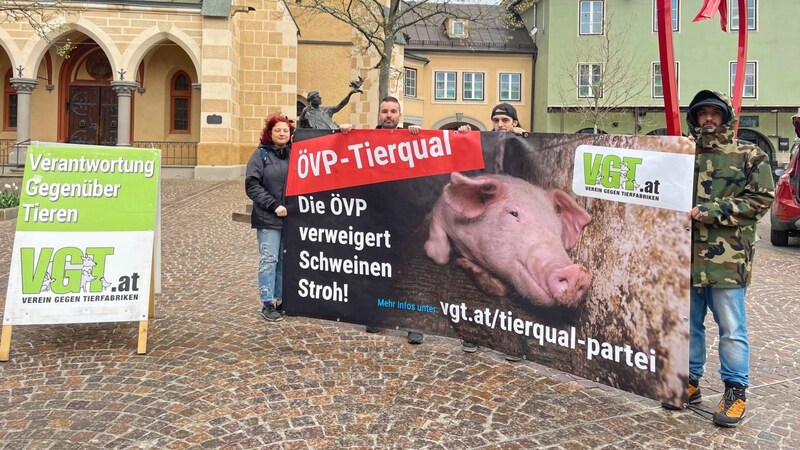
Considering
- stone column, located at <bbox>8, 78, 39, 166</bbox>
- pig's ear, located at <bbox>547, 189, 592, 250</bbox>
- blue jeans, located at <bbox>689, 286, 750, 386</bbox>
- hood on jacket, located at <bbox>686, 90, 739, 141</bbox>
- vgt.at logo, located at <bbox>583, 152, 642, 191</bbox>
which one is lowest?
blue jeans, located at <bbox>689, 286, 750, 386</bbox>

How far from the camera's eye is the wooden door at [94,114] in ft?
75.9

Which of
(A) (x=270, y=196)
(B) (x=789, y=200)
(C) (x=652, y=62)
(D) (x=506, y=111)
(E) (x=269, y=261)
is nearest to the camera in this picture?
(D) (x=506, y=111)

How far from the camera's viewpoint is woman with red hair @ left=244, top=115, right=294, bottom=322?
200 inches

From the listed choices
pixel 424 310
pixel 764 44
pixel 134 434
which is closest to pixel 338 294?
pixel 424 310

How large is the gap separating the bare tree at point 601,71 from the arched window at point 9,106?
25.2 meters

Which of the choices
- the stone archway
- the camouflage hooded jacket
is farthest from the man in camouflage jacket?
the stone archway

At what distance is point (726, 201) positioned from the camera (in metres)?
3.19

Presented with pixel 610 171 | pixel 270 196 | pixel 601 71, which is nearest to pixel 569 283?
pixel 610 171

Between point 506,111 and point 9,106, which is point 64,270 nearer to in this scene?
point 506,111

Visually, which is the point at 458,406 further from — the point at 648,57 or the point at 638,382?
the point at 648,57

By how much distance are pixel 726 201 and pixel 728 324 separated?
2.27 feet

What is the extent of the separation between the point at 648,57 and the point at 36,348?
32.8 metres

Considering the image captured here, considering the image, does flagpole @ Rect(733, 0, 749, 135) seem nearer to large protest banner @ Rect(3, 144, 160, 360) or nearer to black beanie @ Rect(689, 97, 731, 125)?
black beanie @ Rect(689, 97, 731, 125)

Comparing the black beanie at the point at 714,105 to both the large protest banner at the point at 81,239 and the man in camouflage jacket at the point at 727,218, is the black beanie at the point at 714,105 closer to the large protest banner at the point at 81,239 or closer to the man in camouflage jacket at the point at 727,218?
the man in camouflage jacket at the point at 727,218
